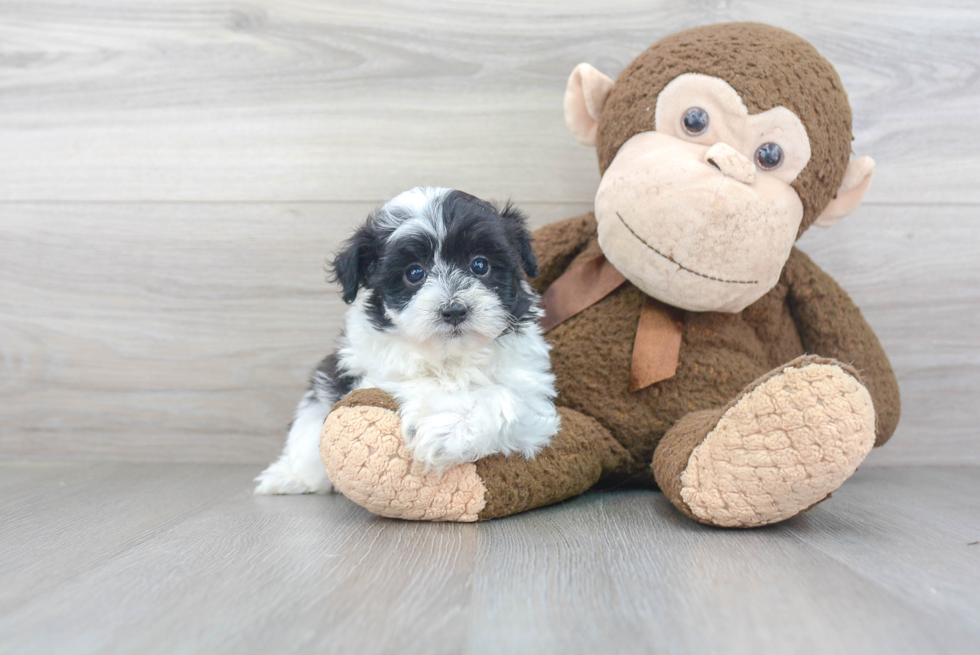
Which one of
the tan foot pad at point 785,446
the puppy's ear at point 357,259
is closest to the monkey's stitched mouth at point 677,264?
the tan foot pad at point 785,446

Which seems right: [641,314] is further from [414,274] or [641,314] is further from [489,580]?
[489,580]

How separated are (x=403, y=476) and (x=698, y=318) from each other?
72 cm

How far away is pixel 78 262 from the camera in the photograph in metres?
1.88

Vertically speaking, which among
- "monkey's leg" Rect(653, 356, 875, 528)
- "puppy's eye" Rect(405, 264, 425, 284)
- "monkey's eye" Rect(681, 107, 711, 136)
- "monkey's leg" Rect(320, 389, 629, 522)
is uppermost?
"monkey's eye" Rect(681, 107, 711, 136)

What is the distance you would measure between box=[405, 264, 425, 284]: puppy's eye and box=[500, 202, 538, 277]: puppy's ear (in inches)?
7.8

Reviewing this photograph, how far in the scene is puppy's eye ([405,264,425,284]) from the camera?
4.08 ft

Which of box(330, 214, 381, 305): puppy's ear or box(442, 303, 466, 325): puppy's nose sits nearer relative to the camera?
box(442, 303, 466, 325): puppy's nose

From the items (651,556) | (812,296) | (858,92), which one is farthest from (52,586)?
(858,92)

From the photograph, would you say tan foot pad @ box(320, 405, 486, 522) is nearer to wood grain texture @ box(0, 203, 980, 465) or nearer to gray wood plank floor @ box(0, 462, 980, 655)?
gray wood plank floor @ box(0, 462, 980, 655)

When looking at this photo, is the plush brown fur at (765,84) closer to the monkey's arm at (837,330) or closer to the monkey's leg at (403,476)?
the monkey's arm at (837,330)

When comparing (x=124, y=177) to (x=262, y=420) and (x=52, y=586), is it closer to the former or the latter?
(x=262, y=420)

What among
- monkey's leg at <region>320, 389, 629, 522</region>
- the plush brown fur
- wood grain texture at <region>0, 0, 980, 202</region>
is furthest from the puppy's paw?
the plush brown fur

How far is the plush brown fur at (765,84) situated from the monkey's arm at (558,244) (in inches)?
8.5

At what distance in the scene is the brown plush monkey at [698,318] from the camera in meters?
1.09
